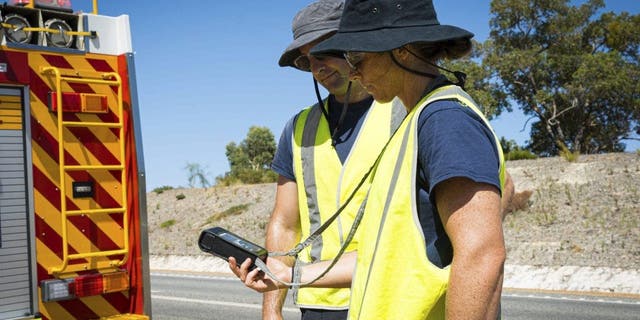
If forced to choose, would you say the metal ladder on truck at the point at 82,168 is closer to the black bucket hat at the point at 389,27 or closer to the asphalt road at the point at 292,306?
the black bucket hat at the point at 389,27

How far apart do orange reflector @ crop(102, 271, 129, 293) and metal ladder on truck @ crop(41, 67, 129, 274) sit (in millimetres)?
77

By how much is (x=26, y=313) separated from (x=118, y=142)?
4.13 feet

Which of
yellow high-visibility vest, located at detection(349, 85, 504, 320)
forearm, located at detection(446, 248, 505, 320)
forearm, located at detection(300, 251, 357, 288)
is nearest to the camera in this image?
forearm, located at detection(446, 248, 505, 320)

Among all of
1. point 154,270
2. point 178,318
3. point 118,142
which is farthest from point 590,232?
point 118,142

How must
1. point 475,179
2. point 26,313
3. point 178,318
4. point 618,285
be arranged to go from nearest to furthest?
point 475,179, point 26,313, point 178,318, point 618,285

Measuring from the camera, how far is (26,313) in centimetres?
461

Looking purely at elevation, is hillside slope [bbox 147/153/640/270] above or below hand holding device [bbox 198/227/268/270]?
below

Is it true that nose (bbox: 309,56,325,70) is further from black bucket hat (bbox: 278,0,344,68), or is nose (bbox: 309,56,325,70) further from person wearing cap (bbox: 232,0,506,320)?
person wearing cap (bbox: 232,0,506,320)

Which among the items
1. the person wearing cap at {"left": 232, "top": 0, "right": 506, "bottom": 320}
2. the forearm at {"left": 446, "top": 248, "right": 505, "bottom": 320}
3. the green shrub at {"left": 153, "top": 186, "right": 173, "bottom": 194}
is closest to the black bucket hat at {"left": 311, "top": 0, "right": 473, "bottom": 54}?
the person wearing cap at {"left": 232, "top": 0, "right": 506, "bottom": 320}

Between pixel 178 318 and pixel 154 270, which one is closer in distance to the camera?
pixel 178 318

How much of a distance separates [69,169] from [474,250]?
11.6 feet

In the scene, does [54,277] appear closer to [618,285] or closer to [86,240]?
[86,240]

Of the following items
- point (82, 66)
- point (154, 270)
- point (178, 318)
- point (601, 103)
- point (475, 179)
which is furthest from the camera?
point (601, 103)

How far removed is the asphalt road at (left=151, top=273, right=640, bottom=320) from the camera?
10820mm
